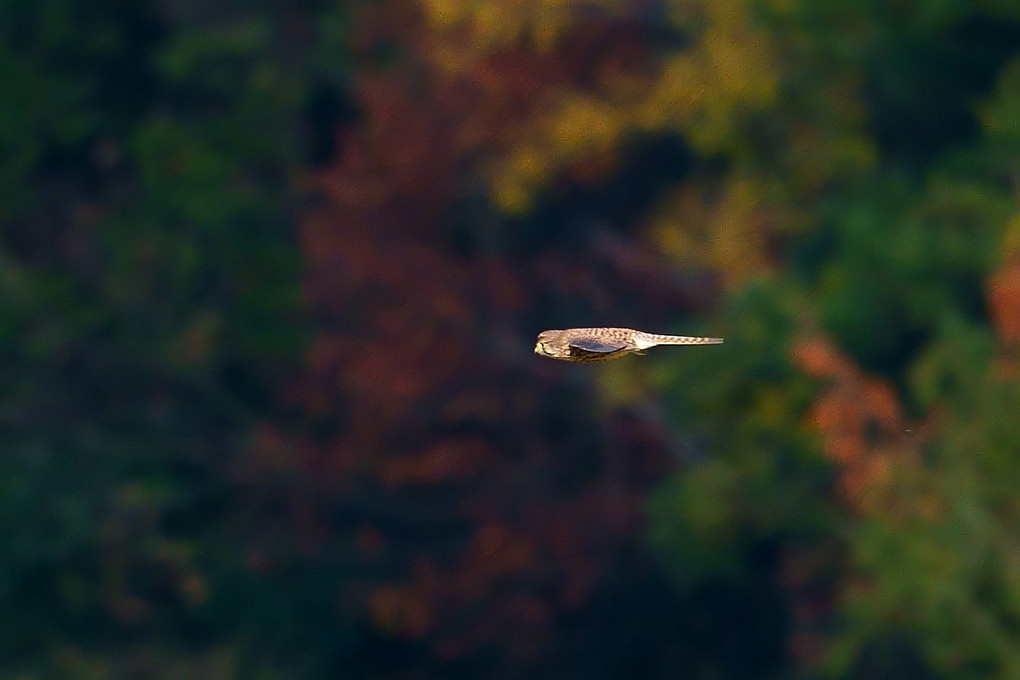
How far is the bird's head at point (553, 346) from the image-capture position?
472cm

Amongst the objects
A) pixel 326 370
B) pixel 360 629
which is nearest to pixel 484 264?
pixel 326 370

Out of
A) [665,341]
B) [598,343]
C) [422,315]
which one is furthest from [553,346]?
[422,315]

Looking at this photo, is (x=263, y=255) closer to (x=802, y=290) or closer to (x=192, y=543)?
(x=192, y=543)

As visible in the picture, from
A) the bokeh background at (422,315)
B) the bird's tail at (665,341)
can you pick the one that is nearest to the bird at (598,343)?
the bird's tail at (665,341)

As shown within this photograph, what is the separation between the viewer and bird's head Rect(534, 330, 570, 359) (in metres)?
4.72

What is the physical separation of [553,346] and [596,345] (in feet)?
0.42

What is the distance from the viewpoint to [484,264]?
15.0m

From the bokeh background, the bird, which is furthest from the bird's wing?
the bokeh background

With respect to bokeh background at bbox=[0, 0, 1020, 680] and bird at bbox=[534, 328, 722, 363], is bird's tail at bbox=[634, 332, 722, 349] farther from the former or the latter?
bokeh background at bbox=[0, 0, 1020, 680]

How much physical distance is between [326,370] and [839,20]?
479 cm

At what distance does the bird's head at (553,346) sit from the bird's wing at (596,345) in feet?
0.08

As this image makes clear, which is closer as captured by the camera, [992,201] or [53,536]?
[992,201]

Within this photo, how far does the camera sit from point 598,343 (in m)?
4.74

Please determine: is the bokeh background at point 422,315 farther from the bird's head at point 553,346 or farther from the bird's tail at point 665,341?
the bird's tail at point 665,341
